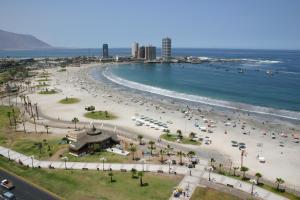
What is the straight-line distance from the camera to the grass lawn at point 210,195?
1761 inches

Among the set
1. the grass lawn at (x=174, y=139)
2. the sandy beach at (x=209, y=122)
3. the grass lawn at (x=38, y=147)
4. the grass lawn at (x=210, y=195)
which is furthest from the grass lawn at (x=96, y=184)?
the grass lawn at (x=174, y=139)

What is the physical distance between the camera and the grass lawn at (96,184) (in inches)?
1774

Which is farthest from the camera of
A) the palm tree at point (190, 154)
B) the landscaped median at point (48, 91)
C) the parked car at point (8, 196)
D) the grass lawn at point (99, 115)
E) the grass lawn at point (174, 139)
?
the landscaped median at point (48, 91)

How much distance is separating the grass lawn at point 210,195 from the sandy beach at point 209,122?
42.5 ft

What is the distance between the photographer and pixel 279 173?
2208 inches

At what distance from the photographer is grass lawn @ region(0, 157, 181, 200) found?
45.1m

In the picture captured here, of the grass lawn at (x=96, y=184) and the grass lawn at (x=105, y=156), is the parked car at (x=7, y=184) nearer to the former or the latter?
the grass lawn at (x=96, y=184)

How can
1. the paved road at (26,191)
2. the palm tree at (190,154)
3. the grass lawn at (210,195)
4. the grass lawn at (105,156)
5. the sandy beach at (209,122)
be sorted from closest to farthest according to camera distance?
the paved road at (26,191), the grass lawn at (210,195), the palm tree at (190,154), the grass lawn at (105,156), the sandy beach at (209,122)

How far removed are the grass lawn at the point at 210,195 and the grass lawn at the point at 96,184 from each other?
418cm

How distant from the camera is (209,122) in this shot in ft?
289

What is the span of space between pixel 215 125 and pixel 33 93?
287ft

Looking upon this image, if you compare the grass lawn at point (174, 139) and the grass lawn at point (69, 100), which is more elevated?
the grass lawn at point (69, 100)

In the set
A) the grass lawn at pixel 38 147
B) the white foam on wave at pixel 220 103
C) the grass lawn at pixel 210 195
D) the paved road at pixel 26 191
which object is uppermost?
the white foam on wave at pixel 220 103

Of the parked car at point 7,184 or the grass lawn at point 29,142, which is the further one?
the grass lawn at point 29,142
